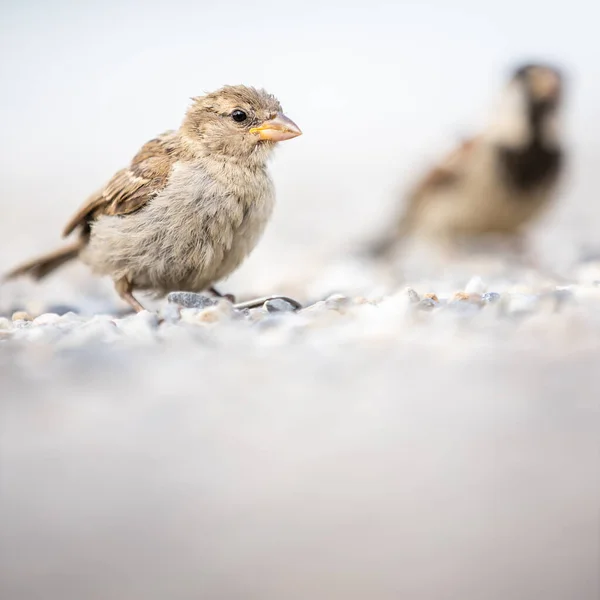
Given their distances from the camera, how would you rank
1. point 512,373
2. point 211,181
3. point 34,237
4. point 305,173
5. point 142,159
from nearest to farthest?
point 512,373 → point 211,181 → point 142,159 → point 34,237 → point 305,173

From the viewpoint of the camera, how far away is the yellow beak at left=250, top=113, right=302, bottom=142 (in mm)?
3459

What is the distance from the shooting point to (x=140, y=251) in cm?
345

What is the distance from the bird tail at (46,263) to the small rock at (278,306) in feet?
3.47

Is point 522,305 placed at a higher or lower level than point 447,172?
lower

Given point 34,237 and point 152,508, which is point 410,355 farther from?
point 34,237

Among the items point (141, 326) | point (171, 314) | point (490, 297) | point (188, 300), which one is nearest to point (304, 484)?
point (141, 326)

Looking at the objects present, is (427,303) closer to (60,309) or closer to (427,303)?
(427,303)

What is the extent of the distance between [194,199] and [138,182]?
0.30 m

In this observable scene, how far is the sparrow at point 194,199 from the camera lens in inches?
131

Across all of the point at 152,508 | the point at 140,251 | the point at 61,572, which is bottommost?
the point at 61,572

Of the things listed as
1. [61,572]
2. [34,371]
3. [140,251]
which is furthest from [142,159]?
[61,572]

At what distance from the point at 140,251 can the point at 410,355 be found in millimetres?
1422

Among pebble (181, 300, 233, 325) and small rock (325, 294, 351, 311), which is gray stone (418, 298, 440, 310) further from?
pebble (181, 300, 233, 325)

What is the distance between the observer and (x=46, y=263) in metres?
4.09
